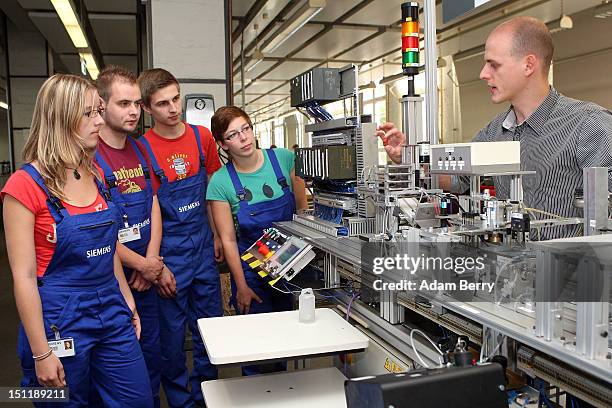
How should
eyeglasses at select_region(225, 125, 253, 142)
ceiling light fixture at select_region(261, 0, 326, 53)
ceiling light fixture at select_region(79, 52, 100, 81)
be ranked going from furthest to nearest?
1. ceiling light fixture at select_region(79, 52, 100, 81)
2. ceiling light fixture at select_region(261, 0, 326, 53)
3. eyeglasses at select_region(225, 125, 253, 142)

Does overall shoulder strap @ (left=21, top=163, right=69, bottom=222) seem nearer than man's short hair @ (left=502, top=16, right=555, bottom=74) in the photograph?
Yes

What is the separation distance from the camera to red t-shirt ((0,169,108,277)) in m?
1.85

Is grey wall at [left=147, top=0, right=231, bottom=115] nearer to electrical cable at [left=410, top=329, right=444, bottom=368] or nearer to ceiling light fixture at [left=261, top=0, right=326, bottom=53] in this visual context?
ceiling light fixture at [left=261, top=0, right=326, bottom=53]

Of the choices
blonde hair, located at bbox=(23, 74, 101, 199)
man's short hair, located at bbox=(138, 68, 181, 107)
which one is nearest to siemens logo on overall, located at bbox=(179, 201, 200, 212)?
man's short hair, located at bbox=(138, 68, 181, 107)

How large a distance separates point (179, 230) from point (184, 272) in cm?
21

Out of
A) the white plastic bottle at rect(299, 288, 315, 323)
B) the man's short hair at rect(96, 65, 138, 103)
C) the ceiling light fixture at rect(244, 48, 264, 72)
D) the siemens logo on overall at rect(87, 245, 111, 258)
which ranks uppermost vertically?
the ceiling light fixture at rect(244, 48, 264, 72)

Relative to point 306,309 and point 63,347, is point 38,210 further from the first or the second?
point 306,309

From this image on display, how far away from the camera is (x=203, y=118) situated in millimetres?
4254

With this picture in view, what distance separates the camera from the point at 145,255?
271 centimetres

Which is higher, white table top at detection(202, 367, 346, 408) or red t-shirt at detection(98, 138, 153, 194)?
red t-shirt at detection(98, 138, 153, 194)

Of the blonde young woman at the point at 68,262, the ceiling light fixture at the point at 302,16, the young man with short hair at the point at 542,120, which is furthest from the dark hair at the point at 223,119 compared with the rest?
the ceiling light fixture at the point at 302,16

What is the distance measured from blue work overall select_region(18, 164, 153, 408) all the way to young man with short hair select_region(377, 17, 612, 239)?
1.44 meters

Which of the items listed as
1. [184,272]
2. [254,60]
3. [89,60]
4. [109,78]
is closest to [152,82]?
[109,78]

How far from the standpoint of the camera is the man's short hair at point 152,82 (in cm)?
282
